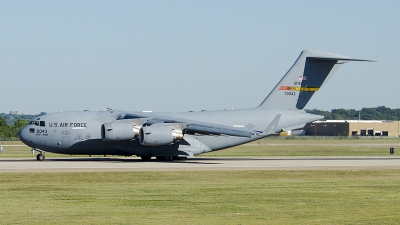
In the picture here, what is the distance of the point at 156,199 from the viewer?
20.6 m

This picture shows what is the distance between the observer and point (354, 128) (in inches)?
4205

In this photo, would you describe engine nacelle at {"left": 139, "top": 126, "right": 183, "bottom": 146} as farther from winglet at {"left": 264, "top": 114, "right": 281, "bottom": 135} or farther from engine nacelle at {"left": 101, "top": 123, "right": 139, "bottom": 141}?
winglet at {"left": 264, "top": 114, "right": 281, "bottom": 135}

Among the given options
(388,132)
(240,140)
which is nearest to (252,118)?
(240,140)

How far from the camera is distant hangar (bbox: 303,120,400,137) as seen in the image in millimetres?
98000

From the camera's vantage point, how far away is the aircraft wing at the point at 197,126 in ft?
128

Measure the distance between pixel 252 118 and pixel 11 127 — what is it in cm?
8070

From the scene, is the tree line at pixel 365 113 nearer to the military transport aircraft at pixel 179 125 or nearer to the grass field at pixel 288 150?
the grass field at pixel 288 150

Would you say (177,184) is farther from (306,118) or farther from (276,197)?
(306,118)

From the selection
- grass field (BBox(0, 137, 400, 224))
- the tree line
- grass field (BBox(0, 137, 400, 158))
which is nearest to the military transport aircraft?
grass field (BBox(0, 137, 400, 158))

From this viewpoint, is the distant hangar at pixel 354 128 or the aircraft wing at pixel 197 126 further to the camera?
the distant hangar at pixel 354 128

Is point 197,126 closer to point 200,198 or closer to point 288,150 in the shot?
point 288,150

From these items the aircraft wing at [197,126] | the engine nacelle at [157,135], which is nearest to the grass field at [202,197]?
the aircraft wing at [197,126]

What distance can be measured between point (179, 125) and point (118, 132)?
147 inches

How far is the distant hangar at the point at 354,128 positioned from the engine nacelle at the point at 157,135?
185ft
